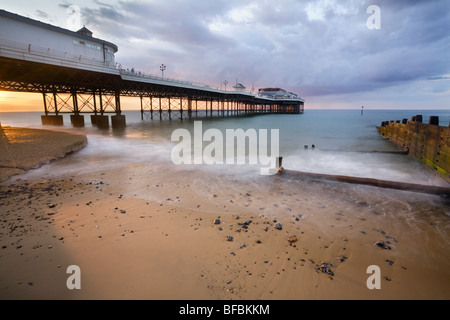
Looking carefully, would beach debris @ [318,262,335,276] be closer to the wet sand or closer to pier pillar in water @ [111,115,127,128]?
the wet sand

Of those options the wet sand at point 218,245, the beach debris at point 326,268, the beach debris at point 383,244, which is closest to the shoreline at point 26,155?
the wet sand at point 218,245

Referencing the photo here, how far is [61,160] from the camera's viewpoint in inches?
426

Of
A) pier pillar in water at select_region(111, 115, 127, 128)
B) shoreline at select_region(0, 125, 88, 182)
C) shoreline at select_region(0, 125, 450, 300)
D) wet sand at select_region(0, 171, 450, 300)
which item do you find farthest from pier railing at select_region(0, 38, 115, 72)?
wet sand at select_region(0, 171, 450, 300)

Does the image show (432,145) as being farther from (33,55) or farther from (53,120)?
(53,120)

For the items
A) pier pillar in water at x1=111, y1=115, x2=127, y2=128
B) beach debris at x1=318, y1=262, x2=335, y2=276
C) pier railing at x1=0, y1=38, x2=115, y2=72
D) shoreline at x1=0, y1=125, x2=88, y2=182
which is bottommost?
beach debris at x1=318, y1=262, x2=335, y2=276

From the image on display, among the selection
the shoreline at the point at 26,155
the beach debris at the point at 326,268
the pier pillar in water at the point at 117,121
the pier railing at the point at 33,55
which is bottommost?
the beach debris at the point at 326,268

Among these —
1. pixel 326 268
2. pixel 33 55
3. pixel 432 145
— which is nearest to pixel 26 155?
pixel 326 268

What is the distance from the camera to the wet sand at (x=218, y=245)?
3129mm

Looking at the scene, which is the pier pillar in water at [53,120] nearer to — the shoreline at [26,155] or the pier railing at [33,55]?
the pier railing at [33,55]

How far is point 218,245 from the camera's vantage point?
4105 mm

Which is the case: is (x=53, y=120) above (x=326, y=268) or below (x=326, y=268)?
above

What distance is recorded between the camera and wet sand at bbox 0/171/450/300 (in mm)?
3129
